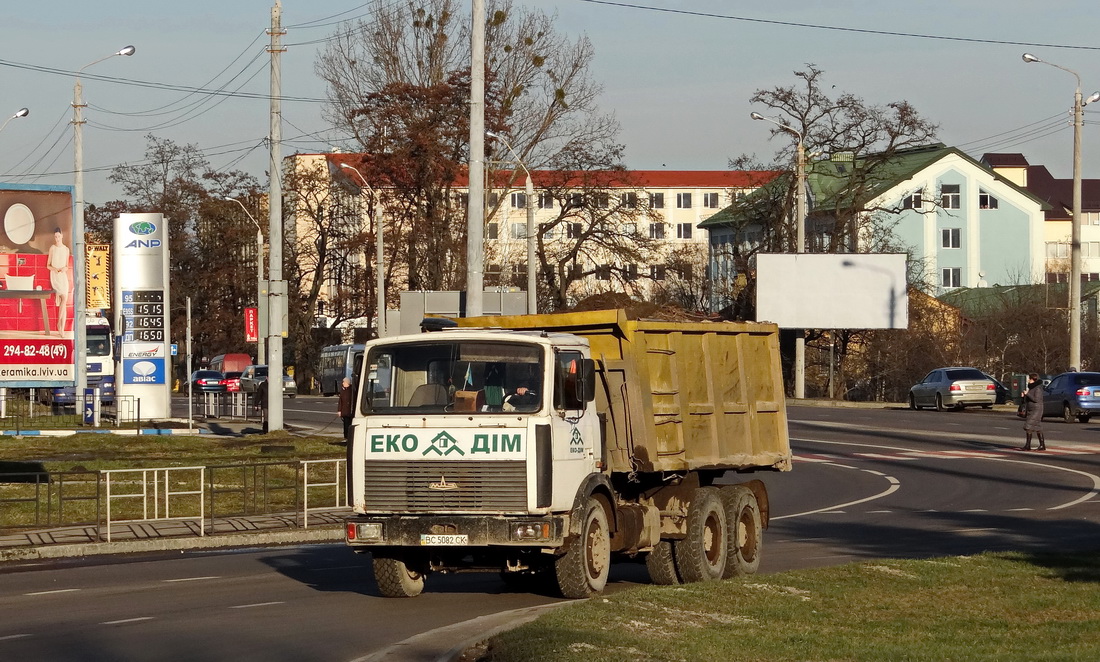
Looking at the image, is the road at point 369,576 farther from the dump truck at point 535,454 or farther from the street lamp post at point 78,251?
the street lamp post at point 78,251

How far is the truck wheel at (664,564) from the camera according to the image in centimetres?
1463

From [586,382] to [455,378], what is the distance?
3.68 feet

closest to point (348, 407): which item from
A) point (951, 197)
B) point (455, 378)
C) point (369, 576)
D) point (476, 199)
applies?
point (455, 378)

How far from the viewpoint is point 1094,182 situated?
16375 centimetres

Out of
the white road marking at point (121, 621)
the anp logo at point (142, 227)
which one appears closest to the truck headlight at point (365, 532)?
the white road marking at point (121, 621)

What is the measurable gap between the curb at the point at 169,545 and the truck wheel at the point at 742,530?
700 centimetres

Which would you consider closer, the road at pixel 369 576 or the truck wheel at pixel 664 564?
the road at pixel 369 576

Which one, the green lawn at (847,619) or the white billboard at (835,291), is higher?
the white billboard at (835,291)

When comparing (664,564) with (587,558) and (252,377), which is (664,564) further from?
(252,377)

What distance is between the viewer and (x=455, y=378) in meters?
13.1

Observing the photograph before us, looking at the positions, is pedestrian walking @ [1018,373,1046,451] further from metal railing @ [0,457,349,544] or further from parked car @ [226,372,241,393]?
parked car @ [226,372,241,393]

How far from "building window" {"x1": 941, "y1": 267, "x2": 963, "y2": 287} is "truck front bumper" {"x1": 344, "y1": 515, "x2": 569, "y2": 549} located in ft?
316

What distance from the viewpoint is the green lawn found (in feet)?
31.6

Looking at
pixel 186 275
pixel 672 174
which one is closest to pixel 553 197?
pixel 186 275
